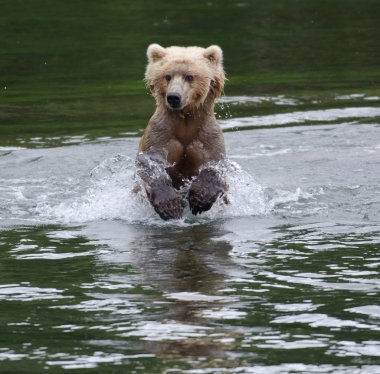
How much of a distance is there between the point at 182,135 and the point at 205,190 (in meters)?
0.58

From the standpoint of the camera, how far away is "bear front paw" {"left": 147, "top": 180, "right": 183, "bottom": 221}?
9.52 metres

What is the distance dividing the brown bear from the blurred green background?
14.0 feet

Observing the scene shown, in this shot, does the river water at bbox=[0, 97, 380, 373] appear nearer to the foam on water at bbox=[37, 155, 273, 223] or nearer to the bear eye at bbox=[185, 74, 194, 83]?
the foam on water at bbox=[37, 155, 273, 223]

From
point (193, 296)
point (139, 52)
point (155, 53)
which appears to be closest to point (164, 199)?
point (155, 53)

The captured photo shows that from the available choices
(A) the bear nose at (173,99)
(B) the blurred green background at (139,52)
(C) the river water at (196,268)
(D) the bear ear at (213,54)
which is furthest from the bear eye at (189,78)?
(B) the blurred green background at (139,52)

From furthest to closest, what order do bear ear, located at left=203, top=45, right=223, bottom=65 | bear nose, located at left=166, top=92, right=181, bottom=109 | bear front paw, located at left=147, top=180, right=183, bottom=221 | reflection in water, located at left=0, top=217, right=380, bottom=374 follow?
bear ear, located at left=203, top=45, right=223, bottom=65, bear front paw, located at left=147, top=180, right=183, bottom=221, bear nose, located at left=166, top=92, right=181, bottom=109, reflection in water, located at left=0, top=217, right=380, bottom=374

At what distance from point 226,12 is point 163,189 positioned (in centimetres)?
1654

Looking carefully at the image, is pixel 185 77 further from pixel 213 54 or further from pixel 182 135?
pixel 182 135

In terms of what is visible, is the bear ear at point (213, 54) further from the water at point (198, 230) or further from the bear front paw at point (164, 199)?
the bear front paw at point (164, 199)

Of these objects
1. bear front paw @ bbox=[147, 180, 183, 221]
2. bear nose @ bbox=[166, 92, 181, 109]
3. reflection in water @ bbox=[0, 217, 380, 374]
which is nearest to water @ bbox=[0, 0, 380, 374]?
reflection in water @ bbox=[0, 217, 380, 374]

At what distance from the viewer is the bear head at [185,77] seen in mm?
9562

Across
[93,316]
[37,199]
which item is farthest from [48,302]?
[37,199]

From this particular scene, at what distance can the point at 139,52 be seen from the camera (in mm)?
20859

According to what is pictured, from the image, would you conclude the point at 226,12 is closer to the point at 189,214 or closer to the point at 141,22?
the point at 141,22
